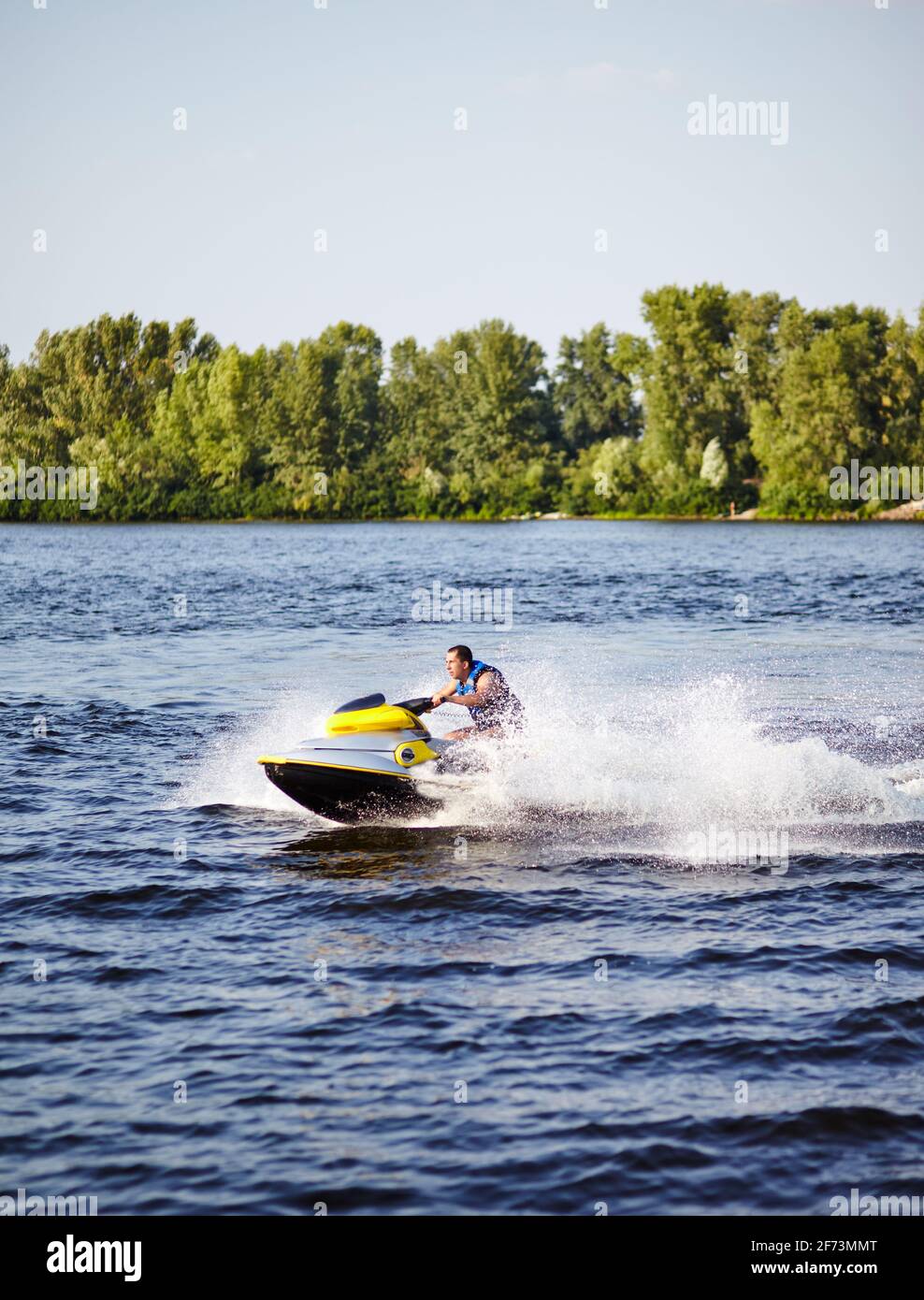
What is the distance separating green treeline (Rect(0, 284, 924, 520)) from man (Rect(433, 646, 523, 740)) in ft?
245

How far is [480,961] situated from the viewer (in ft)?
31.2

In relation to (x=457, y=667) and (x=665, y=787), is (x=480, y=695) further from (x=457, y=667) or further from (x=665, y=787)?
(x=665, y=787)

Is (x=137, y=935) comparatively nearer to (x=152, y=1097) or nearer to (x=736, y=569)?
(x=152, y=1097)

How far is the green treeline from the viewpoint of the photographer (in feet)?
282

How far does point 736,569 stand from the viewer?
49188 millimetres

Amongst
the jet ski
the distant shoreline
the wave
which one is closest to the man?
the wave

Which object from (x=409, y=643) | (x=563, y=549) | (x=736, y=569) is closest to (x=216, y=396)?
(x=563, y=549)

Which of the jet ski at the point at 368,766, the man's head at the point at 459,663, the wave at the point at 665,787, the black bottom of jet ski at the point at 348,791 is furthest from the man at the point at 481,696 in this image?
the black bottom of jet ski at the point at 348,791

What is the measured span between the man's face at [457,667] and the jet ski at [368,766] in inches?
15.4

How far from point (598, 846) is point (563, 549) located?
5077 centimetres

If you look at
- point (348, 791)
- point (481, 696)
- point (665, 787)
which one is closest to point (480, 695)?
point (481, 696)

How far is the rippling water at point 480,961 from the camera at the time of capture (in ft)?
22.8

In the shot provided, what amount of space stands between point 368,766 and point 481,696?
4.43 ft

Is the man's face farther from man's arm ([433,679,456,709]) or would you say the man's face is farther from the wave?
the wave
